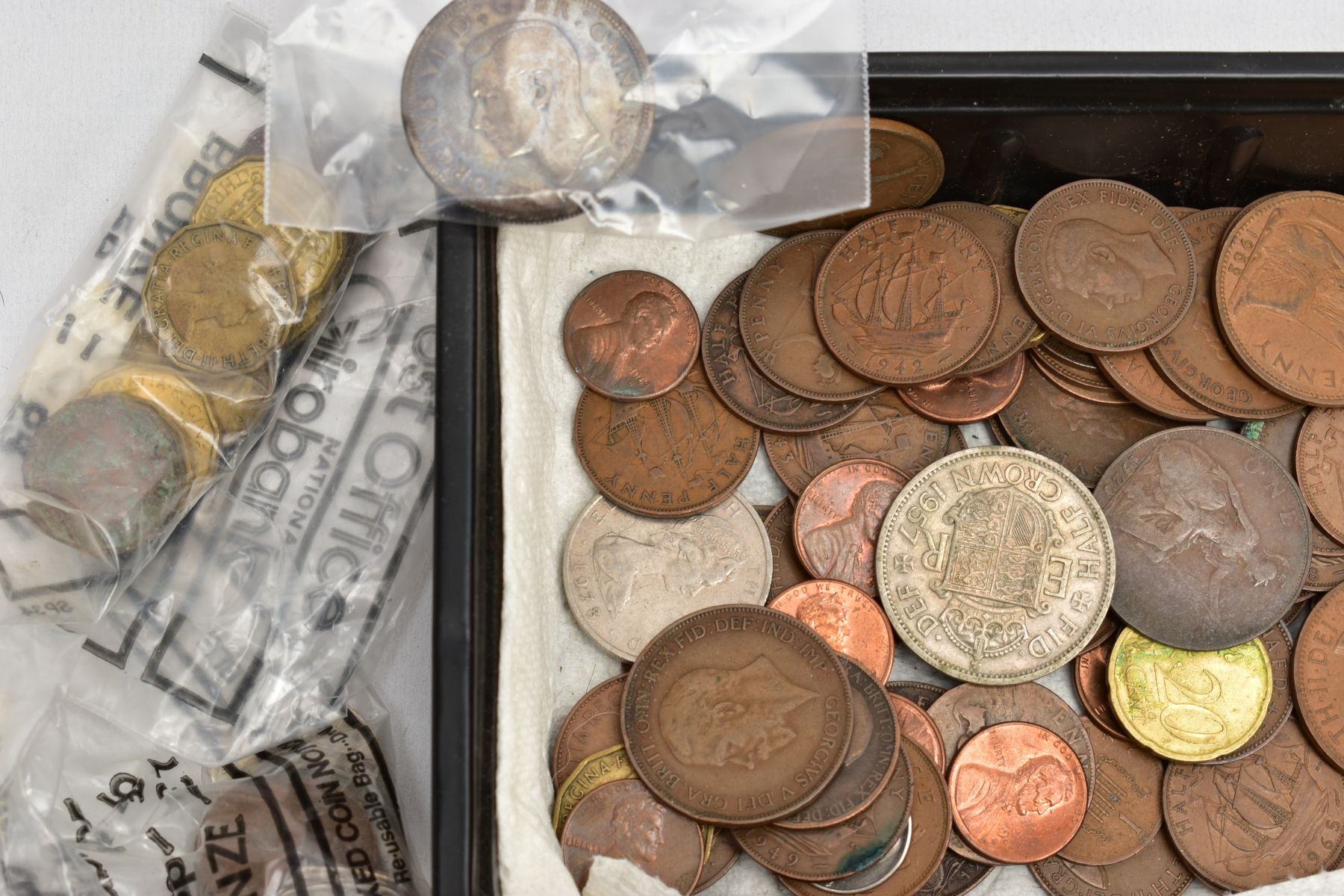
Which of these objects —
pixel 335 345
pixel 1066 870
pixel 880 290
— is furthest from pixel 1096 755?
pixel 335 345

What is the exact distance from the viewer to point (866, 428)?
1.36 metres

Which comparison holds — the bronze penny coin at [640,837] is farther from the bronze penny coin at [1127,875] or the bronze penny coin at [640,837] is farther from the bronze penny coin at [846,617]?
the bronze penny coin at [1127,875]

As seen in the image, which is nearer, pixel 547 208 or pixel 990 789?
pixel 547 208

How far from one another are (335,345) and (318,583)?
0.33 metres

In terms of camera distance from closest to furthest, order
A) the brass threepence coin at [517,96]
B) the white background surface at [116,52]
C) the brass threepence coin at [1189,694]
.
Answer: the brass threepence coin at [517,96]
the brass threepence coin at [1189,694]
the white background surface at [116,52]

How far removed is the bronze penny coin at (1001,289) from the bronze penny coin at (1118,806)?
497 mm

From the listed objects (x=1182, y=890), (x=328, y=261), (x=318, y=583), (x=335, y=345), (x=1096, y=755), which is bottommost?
(x=1182, y=890)

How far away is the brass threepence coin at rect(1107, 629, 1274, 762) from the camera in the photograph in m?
1.29

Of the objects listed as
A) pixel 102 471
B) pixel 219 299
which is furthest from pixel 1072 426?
pixel 102 471

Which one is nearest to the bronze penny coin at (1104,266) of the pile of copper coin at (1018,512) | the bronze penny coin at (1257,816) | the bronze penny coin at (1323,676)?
the pile of copper coin at (1018,512)

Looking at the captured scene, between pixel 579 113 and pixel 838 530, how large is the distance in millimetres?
610

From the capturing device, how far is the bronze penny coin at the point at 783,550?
1.34 metres

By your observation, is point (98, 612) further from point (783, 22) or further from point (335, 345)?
point (783, 22)

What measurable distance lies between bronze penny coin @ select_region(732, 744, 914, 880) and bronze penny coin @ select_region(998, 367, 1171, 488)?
0.46 metres
